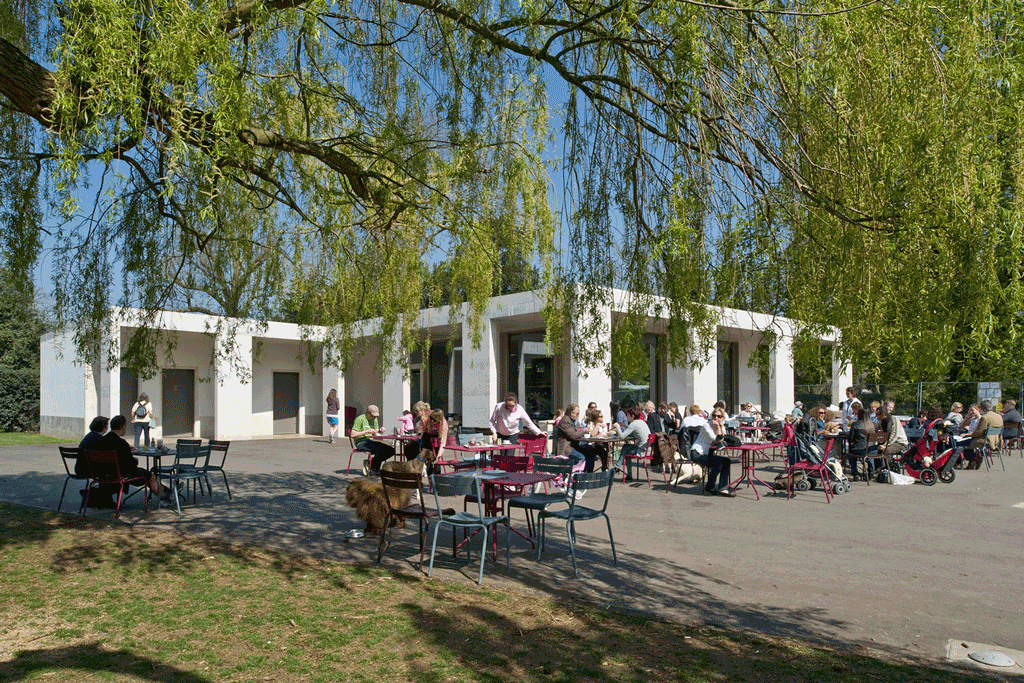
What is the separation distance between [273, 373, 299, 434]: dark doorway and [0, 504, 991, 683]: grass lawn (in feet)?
67.0

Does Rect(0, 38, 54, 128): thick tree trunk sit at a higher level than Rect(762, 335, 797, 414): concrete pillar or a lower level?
higher

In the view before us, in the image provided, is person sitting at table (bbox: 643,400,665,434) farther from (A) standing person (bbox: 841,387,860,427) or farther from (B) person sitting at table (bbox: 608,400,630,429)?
(A) standing person (bbox: 841,387,860,427)

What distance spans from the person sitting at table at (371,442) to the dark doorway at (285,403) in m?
15.1

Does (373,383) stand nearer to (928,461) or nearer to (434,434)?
(434,434)

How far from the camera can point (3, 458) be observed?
1731 centimetres

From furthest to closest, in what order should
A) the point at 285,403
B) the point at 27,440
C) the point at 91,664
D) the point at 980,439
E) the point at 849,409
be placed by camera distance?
the point at 285,403, the point at 27,440, the point at 849,409, the point at 980,439, the point at 91,664

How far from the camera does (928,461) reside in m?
13.3

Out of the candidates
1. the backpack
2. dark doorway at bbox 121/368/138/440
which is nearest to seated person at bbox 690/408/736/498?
the backpack

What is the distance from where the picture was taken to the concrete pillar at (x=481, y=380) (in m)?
19.5

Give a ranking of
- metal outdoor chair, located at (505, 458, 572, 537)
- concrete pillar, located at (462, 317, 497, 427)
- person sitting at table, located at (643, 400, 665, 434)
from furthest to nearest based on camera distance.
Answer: concrete pillar, located at (462, 317, 497, 427) < person sitting at table, located at (643, 400, 665, 434) < metal outdoor chair, located at (505, 458, 572, 537)

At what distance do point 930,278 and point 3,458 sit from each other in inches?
752

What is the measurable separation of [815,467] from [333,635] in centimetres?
838

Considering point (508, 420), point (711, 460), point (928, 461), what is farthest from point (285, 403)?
point (928, 461)

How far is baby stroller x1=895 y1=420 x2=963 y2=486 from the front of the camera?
42.4 ft
